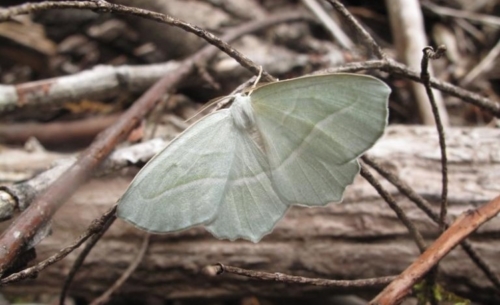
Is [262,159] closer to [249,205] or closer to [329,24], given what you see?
[249,205]

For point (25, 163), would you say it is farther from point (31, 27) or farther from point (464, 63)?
point (464, 63)

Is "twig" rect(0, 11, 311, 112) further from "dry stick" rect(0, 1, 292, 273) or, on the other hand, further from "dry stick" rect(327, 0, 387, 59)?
"dry stick" rect(327, 0, 387, 59)

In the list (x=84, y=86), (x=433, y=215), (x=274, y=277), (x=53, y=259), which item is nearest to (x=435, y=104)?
(x=433, y=215)

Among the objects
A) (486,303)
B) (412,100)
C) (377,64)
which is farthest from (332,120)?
(412,100)

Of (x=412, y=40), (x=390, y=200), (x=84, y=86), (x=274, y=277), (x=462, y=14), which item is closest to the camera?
(x=274, y=277)

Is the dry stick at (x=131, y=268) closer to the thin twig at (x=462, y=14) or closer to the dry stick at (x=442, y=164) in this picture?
the dry stick at (x=442, y=164)

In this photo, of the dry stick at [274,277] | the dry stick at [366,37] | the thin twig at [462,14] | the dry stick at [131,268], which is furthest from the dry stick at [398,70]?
the thin twig at [462,14]
